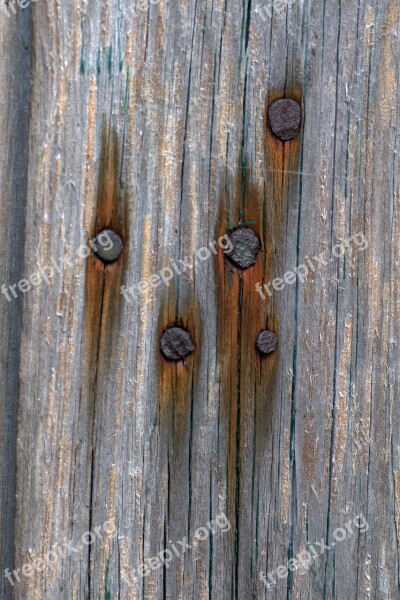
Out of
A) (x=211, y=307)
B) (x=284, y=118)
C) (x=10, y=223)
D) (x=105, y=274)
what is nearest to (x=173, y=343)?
(x=211, y=307)

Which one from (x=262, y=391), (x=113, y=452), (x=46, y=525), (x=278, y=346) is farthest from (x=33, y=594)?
(x=278, y=346)

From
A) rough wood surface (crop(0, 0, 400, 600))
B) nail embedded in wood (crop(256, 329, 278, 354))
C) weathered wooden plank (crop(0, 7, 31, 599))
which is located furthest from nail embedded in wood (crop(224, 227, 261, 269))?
weathered wooden plank (crop(0, 7, 31, 599))

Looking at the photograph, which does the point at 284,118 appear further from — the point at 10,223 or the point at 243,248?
the point at 10,223

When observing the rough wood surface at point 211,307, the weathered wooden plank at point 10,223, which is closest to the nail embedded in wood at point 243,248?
the rough wood surface at point 211,307

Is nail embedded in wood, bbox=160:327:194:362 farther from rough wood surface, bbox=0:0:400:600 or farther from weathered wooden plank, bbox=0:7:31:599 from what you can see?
weathered wooden plank, bbox=0:7:31:599

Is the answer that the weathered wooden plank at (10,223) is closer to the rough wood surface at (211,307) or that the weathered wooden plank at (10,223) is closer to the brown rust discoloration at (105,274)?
the rough wood surface at (211,307)
